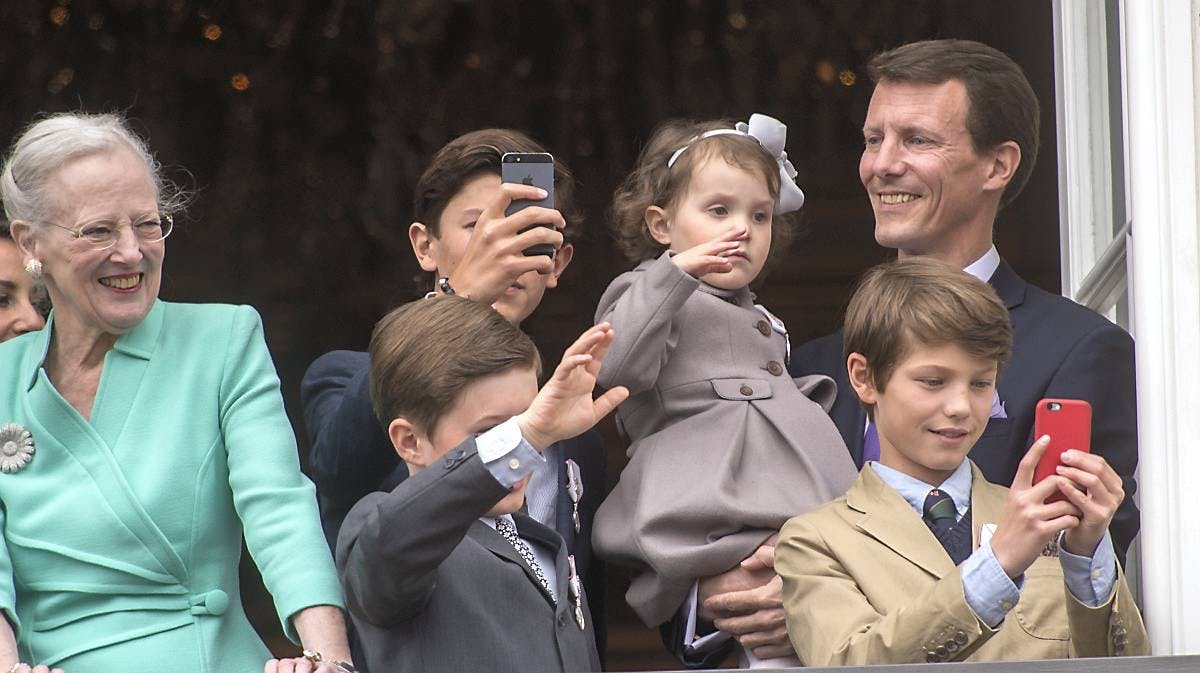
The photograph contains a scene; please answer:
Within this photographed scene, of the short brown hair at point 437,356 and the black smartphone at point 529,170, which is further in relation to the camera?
the black smartphone at point 529,170

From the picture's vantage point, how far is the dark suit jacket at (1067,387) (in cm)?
360

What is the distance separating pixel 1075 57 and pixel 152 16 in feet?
10.4

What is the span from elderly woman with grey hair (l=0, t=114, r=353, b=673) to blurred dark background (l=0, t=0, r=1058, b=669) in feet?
10.2

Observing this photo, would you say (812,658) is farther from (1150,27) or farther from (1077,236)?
(1077,236)

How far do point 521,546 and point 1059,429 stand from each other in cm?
86

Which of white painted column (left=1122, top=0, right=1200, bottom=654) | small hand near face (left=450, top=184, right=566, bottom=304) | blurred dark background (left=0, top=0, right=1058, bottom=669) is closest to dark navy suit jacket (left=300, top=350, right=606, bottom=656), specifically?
small hand near face (left=450, top=184, right=566, bottom=304)

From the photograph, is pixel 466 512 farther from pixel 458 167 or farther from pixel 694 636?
pixel 458 167

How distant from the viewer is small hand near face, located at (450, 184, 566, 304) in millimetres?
3512

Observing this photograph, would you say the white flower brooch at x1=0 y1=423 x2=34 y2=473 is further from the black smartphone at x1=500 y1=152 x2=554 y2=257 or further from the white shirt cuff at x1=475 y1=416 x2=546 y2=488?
the black smartphone at x1=500 y1=152 x2=554 y2=257

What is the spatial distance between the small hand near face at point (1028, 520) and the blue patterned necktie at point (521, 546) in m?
0.71

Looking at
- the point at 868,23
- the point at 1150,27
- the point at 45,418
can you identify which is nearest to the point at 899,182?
the point at 1150,27

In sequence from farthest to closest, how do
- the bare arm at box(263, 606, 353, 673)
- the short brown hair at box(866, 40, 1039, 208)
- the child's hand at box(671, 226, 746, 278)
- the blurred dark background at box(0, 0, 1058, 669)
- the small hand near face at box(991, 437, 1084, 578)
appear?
the blurred dark background at box(0, 0, 1058, 669) < the short brown hair at box(866, 40, 1039, 208) < the child's hand at box(671, 226, 746, 278) < the bare arm at box(263, 606, 353, 673) < the small hand near face at box(991, 437, 1084, 578)

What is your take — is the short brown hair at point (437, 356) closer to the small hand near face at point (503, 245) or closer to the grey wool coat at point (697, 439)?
the small hand near face at point (503, 245)

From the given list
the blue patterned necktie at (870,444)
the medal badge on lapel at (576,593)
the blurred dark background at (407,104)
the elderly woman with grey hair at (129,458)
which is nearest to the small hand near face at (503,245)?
the elderly woman with grey hair at (129,458)
